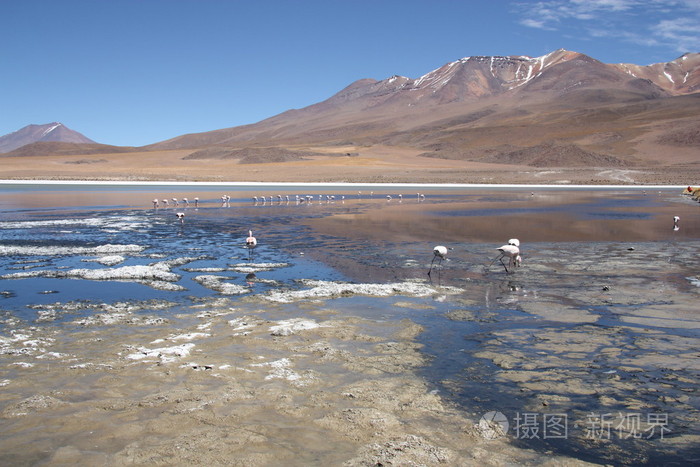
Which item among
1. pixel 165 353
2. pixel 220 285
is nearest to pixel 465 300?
pixel 220 285

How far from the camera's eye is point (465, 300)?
9.62m

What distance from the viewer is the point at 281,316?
28.1ft

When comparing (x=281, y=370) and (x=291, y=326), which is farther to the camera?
(x=291, y=326)

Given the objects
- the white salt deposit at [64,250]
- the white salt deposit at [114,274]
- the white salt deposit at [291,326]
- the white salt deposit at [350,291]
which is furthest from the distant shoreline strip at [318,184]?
the white salt deposit at [291,326]

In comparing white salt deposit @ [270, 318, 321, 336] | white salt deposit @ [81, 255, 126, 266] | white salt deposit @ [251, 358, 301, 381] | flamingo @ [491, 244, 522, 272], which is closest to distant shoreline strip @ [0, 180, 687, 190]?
flamingo @ [491, 244, 522, 272]

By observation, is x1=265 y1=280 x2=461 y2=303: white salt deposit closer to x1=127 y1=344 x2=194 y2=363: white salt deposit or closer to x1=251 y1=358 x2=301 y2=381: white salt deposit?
x1=127 y1=344 x2=194 y2=363: white salt deposit

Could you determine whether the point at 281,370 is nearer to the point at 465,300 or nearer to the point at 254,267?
the point at 465,300

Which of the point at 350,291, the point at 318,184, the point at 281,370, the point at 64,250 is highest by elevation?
the point at 318,184

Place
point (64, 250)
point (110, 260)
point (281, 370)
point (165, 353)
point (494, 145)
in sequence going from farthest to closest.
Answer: point (494, 145) < point (64, 250) < point (110, 260) < point (165, 353) < point (281, 370)

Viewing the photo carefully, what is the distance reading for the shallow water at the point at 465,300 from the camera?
538 cm

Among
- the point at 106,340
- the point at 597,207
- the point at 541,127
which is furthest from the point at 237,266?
the point at 541,127

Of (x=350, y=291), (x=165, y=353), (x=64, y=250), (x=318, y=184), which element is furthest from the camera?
(x=318, y=184)

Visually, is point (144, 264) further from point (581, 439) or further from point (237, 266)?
point (581, 439)

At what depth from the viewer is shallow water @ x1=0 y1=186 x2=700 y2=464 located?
5.38 meters
